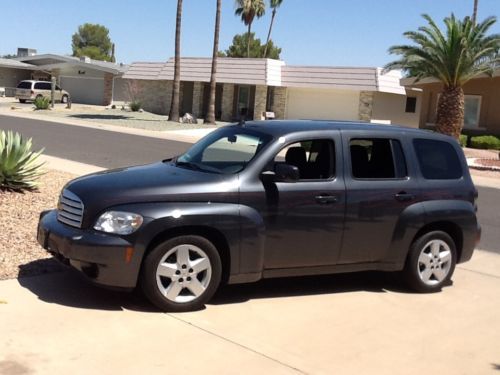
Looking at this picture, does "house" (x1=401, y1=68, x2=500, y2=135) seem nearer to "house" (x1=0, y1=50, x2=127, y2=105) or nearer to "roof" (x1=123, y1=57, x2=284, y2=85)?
"roof" (x1=123, y1=57, x2=284, y2=85)

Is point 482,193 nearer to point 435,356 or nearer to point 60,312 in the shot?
point 435,356

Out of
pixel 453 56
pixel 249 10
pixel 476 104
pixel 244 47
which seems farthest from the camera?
pixel 244 47

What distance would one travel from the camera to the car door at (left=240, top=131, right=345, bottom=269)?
5734 mm

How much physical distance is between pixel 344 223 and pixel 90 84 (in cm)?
4965

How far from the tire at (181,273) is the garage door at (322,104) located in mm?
33122

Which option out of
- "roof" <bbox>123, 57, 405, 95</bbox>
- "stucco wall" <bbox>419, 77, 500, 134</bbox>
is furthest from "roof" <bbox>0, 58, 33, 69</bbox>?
"stucco wall" <bbox>419, 77, 500, 134</bbox>

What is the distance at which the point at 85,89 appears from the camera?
53.4 meters

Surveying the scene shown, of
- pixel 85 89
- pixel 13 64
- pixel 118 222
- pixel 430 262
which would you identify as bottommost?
pixel 430 262

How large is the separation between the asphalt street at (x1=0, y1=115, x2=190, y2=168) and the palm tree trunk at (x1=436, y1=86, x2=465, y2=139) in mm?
9872

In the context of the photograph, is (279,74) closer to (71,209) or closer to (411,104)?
(411,104)

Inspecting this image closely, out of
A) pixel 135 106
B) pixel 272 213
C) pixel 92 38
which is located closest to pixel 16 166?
pixel 272 213

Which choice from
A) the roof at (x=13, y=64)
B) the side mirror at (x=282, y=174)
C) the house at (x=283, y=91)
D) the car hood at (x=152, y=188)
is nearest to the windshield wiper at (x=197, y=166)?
the car hood at (x=152, y=188)

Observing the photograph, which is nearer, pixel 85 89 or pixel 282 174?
pixel 282 174

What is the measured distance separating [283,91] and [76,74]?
69.3ft
